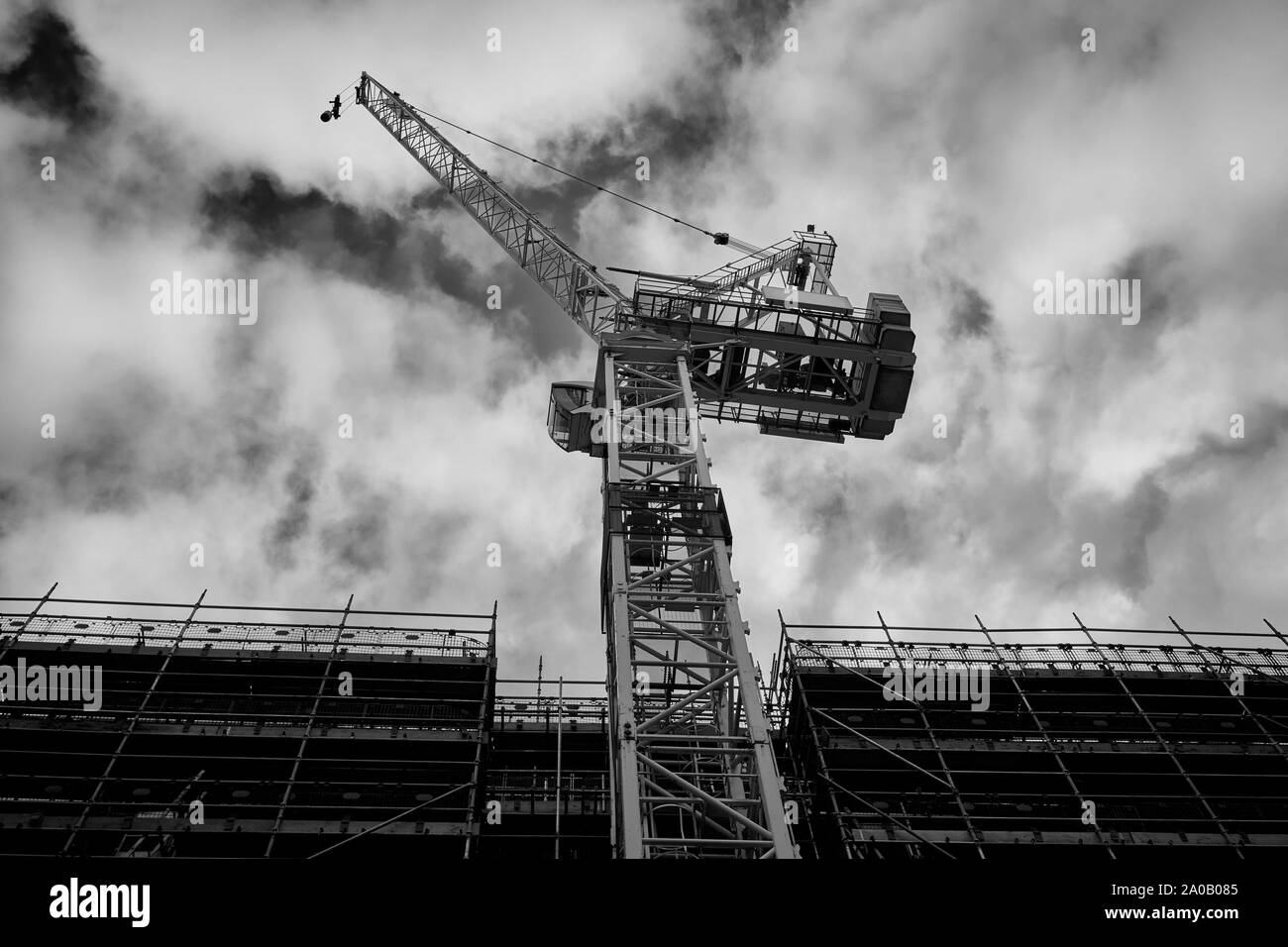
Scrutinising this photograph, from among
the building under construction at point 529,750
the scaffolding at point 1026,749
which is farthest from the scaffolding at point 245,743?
Result: the scaffolding at point 1026,749

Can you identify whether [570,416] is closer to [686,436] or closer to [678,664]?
[686,436]

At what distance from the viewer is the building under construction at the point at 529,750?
19.8m

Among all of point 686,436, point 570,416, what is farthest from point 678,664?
point 570,416

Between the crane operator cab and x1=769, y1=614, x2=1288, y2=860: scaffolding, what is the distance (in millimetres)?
8683

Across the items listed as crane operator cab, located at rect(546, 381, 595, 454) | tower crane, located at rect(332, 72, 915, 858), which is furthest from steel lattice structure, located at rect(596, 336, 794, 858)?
crane operator cab, located at rect(546, 381, 595, 454)

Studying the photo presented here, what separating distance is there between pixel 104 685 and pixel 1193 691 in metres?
23.6

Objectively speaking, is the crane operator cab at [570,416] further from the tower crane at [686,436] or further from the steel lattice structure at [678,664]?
the steel lattice structure at [678,664]

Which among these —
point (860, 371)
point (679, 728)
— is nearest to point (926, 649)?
point (860, 371)

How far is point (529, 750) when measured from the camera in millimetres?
24516

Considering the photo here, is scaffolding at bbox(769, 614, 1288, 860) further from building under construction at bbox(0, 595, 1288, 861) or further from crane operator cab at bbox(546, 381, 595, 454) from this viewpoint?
crane operator cab at bbox(546, 381, 595, 454)

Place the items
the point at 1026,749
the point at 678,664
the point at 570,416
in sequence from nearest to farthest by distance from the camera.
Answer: the point at 678,664
the point at 1026,749
the point at 570,416

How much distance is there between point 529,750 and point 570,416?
1007 cm

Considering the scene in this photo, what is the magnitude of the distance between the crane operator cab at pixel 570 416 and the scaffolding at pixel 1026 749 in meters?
8.68
